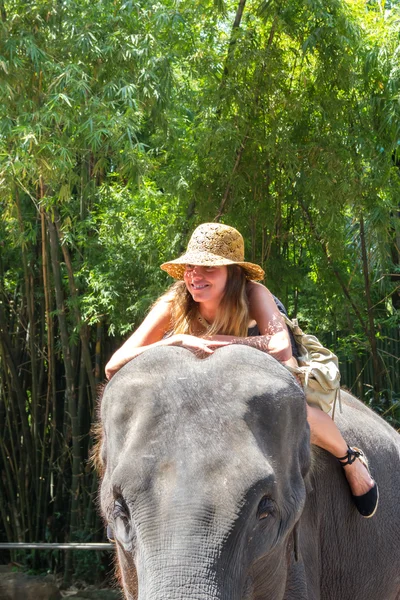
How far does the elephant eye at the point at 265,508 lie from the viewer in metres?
2.07

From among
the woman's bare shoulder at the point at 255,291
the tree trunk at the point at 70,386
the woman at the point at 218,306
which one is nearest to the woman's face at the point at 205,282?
the woman at the point at 218,306

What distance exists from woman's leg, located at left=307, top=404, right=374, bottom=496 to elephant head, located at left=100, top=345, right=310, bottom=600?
384mm

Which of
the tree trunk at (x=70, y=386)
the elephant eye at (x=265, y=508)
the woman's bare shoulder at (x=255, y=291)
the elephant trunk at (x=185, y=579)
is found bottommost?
the tree trunk at (x=70, y=386)

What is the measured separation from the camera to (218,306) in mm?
2740

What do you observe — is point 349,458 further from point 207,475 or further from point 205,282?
point 207,475

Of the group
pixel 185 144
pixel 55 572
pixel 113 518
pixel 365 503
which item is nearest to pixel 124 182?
pixel 185 144

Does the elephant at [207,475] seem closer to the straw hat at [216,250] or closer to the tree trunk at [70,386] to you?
the straw hat at [216,250]

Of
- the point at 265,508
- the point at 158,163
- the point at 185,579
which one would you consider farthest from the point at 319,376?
the point at 158,163

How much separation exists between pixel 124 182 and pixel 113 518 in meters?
5.56

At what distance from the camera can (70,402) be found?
7020 mm

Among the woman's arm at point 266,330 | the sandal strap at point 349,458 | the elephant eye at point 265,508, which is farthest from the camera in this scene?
the sandal strap at point 349,458

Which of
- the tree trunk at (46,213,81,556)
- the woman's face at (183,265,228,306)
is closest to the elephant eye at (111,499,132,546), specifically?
the woman's face at (183,265,228,306)

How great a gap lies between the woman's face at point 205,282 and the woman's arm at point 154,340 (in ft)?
0.51

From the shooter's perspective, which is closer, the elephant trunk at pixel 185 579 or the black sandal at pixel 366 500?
the elephant trunk at pixel 185 579
